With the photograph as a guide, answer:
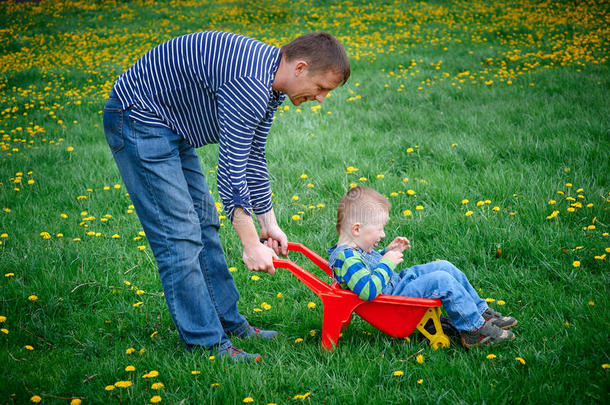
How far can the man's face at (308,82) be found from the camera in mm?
Result: 2119

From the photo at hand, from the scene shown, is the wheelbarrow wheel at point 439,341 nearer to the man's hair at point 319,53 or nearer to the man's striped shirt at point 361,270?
the man's striped shirt at point 361,270

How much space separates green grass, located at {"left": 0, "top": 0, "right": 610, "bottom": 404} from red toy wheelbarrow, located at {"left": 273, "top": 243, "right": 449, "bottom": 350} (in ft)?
0.34

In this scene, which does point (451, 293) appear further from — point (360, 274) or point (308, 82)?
point (308, 82)

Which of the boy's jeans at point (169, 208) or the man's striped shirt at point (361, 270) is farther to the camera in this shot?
the man's striped shirt at point (361, 270)

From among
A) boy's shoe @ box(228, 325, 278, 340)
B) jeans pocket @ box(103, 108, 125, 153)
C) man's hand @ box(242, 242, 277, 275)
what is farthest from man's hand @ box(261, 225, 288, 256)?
jeans pocket @ box(103, 108, 125, 153)

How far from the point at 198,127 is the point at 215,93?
230mm

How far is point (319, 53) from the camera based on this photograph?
82.4 inches

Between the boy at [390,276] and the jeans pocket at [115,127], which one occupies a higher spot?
the jeans pocket at [115,127]

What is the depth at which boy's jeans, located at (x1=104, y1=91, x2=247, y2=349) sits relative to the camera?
7.52 feet

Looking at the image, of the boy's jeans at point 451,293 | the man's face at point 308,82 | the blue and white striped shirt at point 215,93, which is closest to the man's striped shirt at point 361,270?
the boy's jeans at point 451,293

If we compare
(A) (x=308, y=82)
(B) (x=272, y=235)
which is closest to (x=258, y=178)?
(B) (x=272, y=235)

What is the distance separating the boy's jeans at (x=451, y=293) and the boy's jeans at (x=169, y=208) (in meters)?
0.98

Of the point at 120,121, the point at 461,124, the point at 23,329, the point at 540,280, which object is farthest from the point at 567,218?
the point at 23,329

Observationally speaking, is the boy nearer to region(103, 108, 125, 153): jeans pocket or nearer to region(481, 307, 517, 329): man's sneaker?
region(481, 307, 517, 329): man's sneaker
